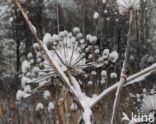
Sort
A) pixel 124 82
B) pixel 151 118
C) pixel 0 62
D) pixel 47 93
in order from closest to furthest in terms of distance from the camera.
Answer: pixel 124 82 < pixel 151 118 < pixel 47 93 < pixel 0 62

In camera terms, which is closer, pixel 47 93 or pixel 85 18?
pixel 47 93

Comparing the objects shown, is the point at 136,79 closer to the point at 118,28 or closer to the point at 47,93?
the point at 47,93

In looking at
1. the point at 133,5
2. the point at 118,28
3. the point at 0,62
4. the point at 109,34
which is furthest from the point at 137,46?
the point at 0,62

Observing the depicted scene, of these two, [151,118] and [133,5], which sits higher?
[133,5]

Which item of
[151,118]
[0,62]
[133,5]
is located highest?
[133,5]

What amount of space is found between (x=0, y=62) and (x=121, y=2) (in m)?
9.98

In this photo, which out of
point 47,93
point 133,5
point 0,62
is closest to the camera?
point 133,5

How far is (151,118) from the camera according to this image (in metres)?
1.14

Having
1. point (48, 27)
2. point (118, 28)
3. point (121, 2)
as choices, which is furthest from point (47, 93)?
point (48, 27)

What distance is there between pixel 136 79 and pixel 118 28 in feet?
26.3

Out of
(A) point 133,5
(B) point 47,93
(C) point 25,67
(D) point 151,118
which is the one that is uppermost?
(A) point 133,5

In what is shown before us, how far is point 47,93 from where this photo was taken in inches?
53.1

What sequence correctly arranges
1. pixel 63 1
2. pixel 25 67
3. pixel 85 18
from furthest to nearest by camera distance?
pixel 85 18, pixel 63 1, pixel 25 67

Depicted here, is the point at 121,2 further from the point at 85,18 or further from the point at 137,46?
the point at 85,18
